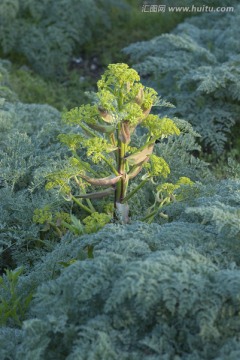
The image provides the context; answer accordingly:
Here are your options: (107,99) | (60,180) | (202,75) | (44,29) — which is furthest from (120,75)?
(44,29)

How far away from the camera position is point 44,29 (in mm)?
6383

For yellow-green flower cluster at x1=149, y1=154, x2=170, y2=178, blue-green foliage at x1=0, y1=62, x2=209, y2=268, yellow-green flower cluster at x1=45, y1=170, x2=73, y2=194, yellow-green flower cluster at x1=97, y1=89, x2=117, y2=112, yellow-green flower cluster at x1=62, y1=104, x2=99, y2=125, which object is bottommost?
blue-green foliage at x1=0, y1=62, x2=209, y2=268

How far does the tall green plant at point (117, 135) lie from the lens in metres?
3.06

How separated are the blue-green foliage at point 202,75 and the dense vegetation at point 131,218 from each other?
12 millimetres

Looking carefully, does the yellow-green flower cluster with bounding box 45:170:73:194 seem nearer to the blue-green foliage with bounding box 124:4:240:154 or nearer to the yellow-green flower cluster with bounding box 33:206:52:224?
the yellow-green flower cluster with bounding box 33:206:52:224

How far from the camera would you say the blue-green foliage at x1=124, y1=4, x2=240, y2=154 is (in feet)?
15.6

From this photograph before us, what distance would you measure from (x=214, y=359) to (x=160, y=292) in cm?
30

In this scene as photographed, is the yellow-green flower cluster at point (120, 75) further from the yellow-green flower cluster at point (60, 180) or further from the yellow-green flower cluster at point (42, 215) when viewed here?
the yellow-green flower cluster at point (42, 215)

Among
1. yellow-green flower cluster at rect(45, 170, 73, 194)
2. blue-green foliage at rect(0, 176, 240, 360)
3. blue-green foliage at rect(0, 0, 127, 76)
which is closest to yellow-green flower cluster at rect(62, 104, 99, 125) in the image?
yellow-green flower cluster at rect(45, 170, 73, 194)

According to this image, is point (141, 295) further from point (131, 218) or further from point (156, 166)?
point (131, 218)

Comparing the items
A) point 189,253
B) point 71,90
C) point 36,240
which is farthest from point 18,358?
point 71,90

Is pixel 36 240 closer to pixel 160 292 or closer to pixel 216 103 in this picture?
pixel 160 292

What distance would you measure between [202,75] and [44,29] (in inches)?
91.0

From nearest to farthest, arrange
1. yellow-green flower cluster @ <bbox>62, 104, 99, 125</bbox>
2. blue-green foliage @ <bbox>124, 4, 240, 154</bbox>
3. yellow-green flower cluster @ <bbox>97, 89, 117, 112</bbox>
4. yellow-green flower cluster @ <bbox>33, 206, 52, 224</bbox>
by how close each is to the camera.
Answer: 1. yellow-green flower cluster @ <bbox>97, 89, 117, 112</bbox>
2. yellow-green flower cluster @ <bbox>62, 104, 99, 125</bbox>
3. yellow-green flower cluster @ <bbox>33, 206, 52, 224</bbox>
4. blue-green foliage @ <bbox>124, 4, 240, 154</bbox>
